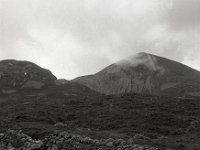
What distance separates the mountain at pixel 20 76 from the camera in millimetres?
139375

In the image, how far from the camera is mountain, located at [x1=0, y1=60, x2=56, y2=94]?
13938 centimetres

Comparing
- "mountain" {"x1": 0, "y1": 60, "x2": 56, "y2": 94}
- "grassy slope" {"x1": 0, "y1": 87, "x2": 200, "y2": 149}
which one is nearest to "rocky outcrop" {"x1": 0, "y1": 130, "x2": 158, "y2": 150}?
"grassy slope" {"x1": 0, "y1": 87, "x2": 200, "y2": 149}

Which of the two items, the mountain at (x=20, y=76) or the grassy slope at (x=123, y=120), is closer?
the grassy slope at (x=123, y=120)

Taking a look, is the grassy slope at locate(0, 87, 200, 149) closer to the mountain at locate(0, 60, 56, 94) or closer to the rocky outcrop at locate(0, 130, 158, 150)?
the rocky outcrop at locate(0, 130, 158, 150)

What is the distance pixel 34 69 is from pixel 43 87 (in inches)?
1411

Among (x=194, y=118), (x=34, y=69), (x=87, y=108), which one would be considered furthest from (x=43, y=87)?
(x=194, y=118)

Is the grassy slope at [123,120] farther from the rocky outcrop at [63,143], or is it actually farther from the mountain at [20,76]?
the mountain at [20,76]

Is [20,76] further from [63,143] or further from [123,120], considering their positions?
[63,143]

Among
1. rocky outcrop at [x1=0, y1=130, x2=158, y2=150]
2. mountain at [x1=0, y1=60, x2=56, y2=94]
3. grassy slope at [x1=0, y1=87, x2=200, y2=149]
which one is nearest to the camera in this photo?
rocky outcrop at [x1=0, y1=130, x2=158, y2=150]

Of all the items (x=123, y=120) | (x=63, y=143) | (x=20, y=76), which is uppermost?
(x=20, y=76)

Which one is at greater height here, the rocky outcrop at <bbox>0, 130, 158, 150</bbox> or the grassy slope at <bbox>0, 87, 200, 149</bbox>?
the grassy slope at <bbox>0, 87, 200, 149</bbox>

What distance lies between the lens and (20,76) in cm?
15475

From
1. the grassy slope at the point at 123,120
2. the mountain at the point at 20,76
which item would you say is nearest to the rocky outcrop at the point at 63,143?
the grassy slope at the point at 123,120

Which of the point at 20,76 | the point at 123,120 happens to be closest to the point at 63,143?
the point at 123,120
